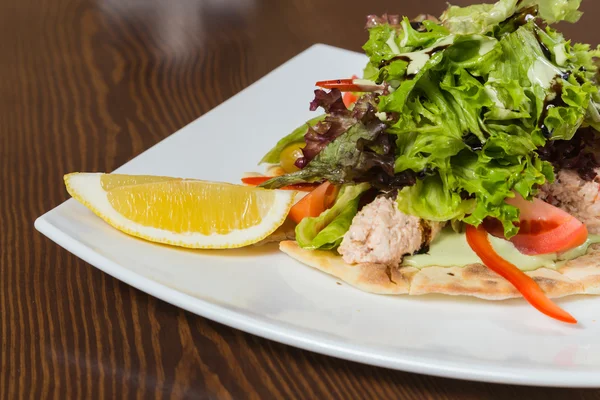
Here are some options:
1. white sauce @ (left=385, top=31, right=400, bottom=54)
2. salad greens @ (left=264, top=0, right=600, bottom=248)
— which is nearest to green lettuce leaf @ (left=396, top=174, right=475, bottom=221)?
salad greens @ (left=264, top=0, right=600, bottom=248)

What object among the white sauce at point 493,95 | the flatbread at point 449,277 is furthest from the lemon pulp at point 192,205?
the white sauce at point 493,95

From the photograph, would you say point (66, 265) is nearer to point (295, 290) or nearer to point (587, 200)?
point (295, 290)

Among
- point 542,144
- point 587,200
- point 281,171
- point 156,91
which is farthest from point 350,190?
point 156,91

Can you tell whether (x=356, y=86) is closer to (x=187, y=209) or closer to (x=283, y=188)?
(x=283, y=188)

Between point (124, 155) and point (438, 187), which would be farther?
point (124, 155)

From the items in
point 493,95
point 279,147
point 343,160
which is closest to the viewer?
point 493,95

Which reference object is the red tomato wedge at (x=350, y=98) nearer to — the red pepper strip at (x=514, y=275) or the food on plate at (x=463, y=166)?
the food on plate at (x=463, y=166)

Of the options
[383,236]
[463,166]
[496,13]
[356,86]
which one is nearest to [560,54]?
[496,13]
